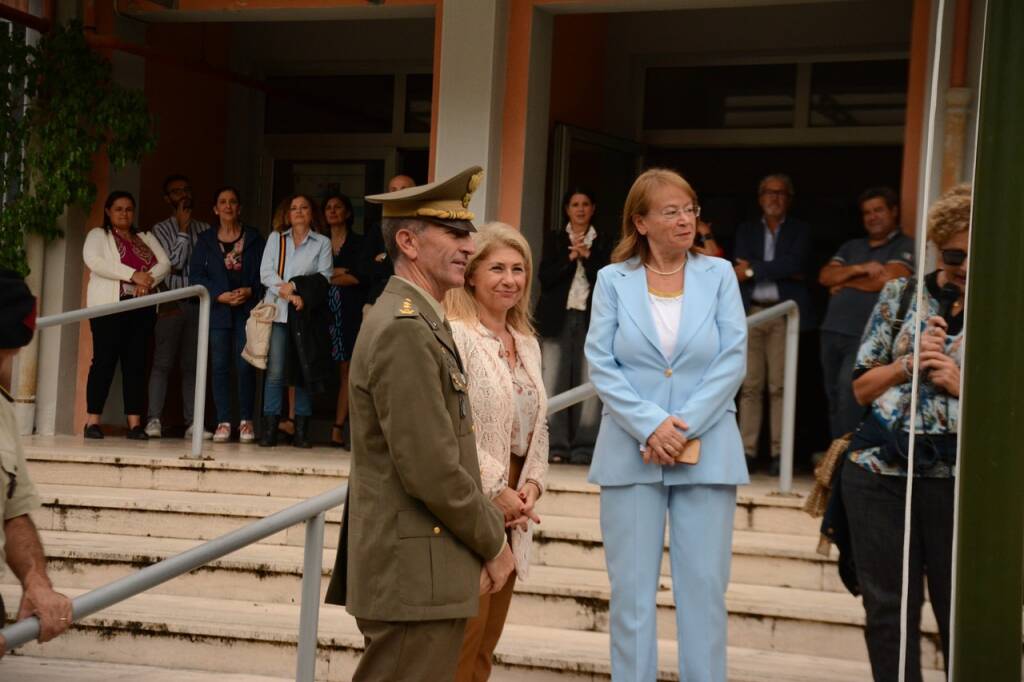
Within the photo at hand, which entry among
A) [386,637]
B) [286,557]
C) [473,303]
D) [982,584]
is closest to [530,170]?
[286,557]

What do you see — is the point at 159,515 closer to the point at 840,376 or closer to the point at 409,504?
the point at 840,376

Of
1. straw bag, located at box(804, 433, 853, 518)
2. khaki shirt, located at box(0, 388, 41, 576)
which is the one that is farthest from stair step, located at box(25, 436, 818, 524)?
khaki shirt, located at box(0, 388, 41, 576)

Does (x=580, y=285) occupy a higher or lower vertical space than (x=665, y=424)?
higher

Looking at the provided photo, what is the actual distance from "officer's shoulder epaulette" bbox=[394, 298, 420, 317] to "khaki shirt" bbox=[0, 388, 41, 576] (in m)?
0.75

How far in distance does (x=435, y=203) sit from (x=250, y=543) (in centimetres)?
122

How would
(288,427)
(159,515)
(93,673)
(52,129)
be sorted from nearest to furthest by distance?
(93,673)
(159,515)
(52,129)
(288,427)

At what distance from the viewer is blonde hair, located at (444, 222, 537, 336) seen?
3.86 meters

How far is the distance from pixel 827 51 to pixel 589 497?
444 cm

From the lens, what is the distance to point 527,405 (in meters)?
3.87

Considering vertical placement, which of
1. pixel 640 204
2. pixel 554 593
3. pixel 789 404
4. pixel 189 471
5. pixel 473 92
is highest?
pixel 473 92

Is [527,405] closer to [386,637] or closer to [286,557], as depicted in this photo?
[386,637]

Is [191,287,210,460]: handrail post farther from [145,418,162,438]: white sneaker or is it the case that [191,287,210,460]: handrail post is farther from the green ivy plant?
the green ivy plant

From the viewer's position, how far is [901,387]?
387 centimetres

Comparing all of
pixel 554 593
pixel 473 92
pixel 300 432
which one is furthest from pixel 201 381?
pixel 554 593
